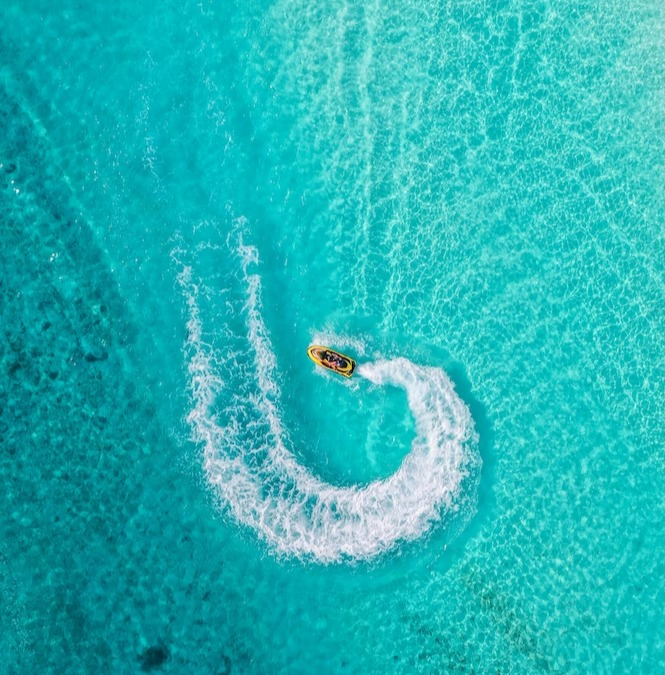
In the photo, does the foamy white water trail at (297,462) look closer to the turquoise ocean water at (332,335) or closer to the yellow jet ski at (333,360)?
the turquoise ocean water at (332,335)

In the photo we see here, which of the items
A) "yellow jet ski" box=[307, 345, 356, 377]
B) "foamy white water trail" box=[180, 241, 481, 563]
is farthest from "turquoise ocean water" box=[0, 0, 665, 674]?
"yellow jet ski" box=[307, 345, 356, 377]

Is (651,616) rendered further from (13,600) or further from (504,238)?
(13,600)

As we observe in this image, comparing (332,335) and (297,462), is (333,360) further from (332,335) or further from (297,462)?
(297,462)

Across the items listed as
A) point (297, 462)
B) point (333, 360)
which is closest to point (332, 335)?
point (333, 360)

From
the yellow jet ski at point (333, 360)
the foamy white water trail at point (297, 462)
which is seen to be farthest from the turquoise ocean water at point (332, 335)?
the yellow jet ski at point (333, 360)

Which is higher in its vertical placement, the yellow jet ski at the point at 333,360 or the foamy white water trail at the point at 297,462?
the yellow jet ski at the point at 333,360

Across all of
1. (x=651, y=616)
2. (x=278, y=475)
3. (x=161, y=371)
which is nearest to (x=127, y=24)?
(x=161, y=371)
